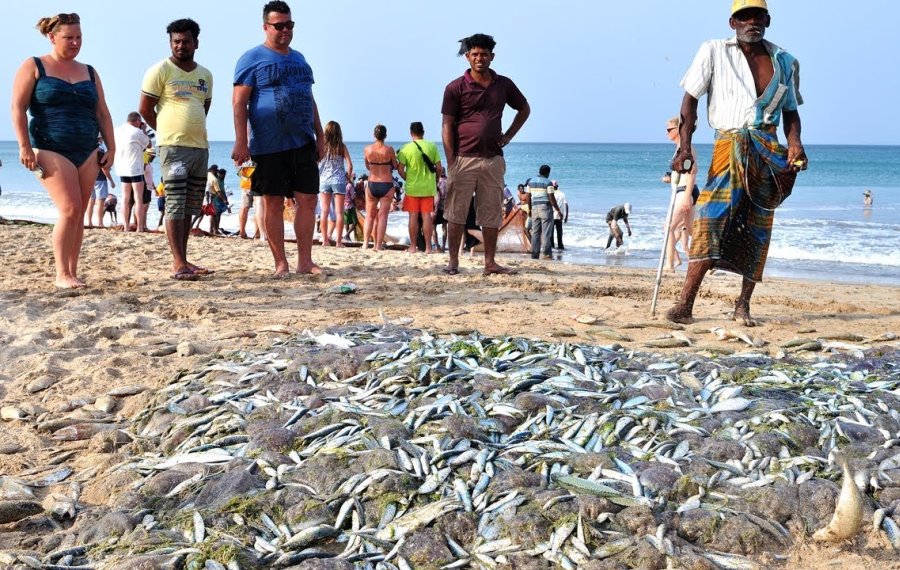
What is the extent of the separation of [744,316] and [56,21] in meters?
5.29

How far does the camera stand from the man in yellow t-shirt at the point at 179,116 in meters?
7.45

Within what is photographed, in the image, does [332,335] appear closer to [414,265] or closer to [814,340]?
[814,340]

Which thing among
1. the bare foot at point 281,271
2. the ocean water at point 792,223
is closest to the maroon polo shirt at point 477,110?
the bare foot at point 281,271

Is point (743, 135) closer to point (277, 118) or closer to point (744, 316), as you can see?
point (744, 316)

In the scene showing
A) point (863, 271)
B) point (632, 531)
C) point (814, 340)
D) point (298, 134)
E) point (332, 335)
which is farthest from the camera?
point (863, 271)

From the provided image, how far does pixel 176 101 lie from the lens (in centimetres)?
751

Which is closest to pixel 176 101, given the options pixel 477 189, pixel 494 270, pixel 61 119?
pixel 61 119

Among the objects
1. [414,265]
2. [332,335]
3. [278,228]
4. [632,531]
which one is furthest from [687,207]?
[632,531]

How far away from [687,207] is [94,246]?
258 inches

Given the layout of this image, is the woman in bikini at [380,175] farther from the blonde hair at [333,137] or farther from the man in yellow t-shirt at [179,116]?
the man in yellow t-shirt at [179,116]

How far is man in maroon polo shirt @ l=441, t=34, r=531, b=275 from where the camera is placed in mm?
8078

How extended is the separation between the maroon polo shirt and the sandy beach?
117 centimetres

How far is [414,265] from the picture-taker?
9.41 meters

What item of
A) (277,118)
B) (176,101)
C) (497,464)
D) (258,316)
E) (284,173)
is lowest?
(497,464)
